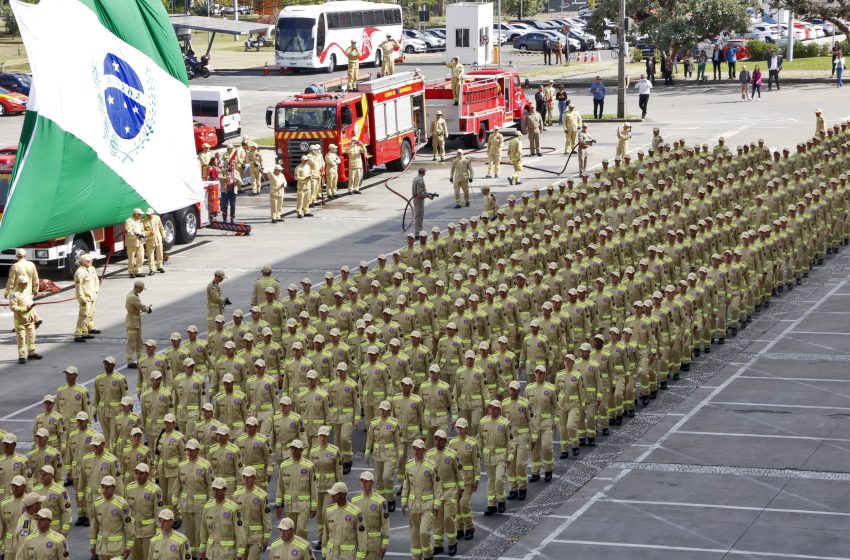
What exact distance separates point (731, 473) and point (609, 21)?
52.4 m

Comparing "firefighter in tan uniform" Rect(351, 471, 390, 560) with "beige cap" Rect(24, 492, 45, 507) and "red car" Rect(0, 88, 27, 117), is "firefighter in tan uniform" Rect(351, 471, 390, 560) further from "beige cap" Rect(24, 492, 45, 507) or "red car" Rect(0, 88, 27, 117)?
"red car" Rect(0, 88, 27, 117)

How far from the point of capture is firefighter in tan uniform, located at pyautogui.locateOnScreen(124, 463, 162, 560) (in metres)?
15.3

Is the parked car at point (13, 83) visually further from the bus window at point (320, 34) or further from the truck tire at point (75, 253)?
the truck tire at point (75, 253)

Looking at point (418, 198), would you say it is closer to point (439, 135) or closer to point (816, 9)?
point (439, 135)

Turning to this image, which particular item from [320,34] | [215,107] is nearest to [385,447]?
[215,107]

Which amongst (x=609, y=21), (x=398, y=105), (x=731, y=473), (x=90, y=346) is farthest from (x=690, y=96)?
(x=731, y=473)

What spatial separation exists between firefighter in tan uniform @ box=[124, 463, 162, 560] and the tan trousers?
28.3 feet

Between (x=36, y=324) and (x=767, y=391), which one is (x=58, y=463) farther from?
(x=767, y=391)

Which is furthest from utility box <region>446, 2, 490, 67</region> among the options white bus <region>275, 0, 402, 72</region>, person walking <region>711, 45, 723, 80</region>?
person walking <region>711, 45, 723, 80</region>

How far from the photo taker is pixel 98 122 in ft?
47.3

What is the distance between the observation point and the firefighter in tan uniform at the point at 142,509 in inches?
602

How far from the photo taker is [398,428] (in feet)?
56.6

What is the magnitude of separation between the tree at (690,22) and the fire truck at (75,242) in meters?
33.1

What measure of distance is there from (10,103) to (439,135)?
20282mm
